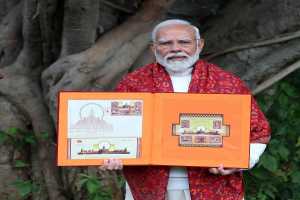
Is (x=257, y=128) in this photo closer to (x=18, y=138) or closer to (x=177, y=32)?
(x=177, y=32)

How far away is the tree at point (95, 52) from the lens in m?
3.60

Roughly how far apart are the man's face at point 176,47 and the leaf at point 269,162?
1169 millimetres

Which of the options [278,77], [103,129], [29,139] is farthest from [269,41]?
[103,129]

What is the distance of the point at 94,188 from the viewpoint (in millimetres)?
3381

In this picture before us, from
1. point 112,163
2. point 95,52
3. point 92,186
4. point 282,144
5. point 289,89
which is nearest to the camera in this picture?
point 112,163

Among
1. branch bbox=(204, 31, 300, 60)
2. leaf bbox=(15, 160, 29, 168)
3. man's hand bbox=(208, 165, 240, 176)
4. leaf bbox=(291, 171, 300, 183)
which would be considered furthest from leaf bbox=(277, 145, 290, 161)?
man's hand bbox=(208, 165, 240, 176)

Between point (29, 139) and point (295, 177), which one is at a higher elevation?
point (29, 139)

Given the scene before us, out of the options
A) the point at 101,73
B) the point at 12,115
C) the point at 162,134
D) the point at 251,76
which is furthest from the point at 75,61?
the point at 162,134

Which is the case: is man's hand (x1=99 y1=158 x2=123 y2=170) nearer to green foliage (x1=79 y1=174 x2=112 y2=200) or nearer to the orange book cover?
the orange book cover

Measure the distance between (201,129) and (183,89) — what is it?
167 millimetres

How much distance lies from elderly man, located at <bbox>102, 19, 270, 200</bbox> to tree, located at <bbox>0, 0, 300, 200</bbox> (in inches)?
34.0

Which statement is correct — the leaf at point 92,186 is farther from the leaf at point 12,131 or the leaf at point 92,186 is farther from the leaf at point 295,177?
the leaf at point 295,177

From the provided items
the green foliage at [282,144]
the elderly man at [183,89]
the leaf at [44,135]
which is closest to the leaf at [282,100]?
the green foliage at [282,144]

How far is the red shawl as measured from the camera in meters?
2.65
